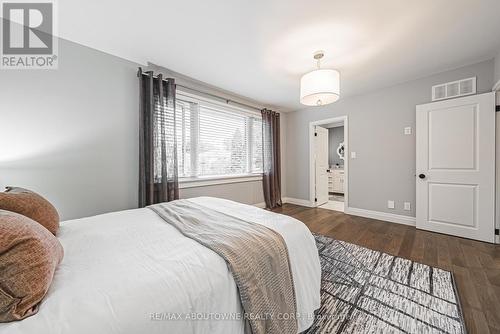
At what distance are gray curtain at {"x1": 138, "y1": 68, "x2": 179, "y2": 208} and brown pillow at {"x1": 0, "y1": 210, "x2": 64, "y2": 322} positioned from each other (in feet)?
5.75

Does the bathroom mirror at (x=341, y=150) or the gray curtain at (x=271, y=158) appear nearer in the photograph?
the gray curtain at (x=271, y=158)

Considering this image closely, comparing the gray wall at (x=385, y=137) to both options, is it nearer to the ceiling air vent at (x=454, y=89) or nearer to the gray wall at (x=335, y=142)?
the ceiling air vent at (x=454, y=89)

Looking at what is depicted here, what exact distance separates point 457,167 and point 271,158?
2943mm

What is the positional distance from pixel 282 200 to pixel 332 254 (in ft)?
8.83

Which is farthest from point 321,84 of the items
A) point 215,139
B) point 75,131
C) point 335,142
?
point 335,142

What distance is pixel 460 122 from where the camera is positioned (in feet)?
8.70

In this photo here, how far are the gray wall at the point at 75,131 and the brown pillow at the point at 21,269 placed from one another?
1.63 meters

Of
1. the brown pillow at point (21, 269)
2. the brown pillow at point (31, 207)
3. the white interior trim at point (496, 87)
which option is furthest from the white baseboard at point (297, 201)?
the brown pillow at point (21, 269)

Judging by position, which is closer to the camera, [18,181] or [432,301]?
[432,301]

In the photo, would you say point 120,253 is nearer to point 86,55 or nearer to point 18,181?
point 18,181

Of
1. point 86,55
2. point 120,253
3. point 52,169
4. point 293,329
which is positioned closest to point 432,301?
point 293,329

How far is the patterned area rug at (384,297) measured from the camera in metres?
1.29

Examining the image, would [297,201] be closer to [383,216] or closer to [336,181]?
[383,216]

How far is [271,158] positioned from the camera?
14.1 ft
